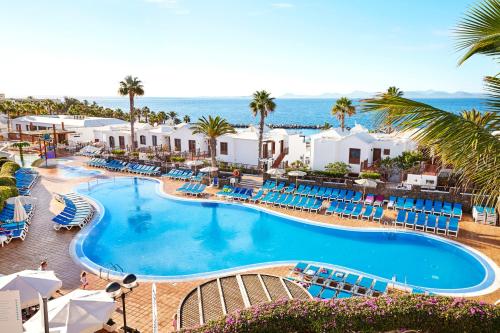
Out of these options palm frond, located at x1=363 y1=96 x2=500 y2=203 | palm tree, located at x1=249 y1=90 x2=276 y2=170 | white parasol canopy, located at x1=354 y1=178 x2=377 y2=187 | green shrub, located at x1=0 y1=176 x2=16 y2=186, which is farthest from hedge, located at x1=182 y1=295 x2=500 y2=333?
palm tree, located at x1=249 y1=90 x2=276 y2=170

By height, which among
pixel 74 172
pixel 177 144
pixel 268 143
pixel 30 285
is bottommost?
pixel 74 172

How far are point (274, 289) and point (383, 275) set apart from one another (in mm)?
6145

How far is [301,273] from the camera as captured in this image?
12711 mm

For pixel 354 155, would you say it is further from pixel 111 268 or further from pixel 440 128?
pixel 440 128

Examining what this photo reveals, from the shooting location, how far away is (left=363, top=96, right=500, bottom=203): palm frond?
3674mm

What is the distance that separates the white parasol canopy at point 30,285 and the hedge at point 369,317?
19.4 feet

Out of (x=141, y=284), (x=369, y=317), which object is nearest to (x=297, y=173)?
(x=141, y=284)

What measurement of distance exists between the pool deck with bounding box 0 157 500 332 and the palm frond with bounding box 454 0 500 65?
31.0 ft

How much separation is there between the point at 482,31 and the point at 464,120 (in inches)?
41.2

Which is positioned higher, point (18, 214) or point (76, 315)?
point (18, 214)

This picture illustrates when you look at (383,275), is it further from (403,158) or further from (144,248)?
(403,158)

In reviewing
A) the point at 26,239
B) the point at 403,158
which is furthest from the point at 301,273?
the point at 403,158

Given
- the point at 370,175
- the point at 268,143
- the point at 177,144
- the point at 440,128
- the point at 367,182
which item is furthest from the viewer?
the point at 177,144

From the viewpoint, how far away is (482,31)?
151 inches
